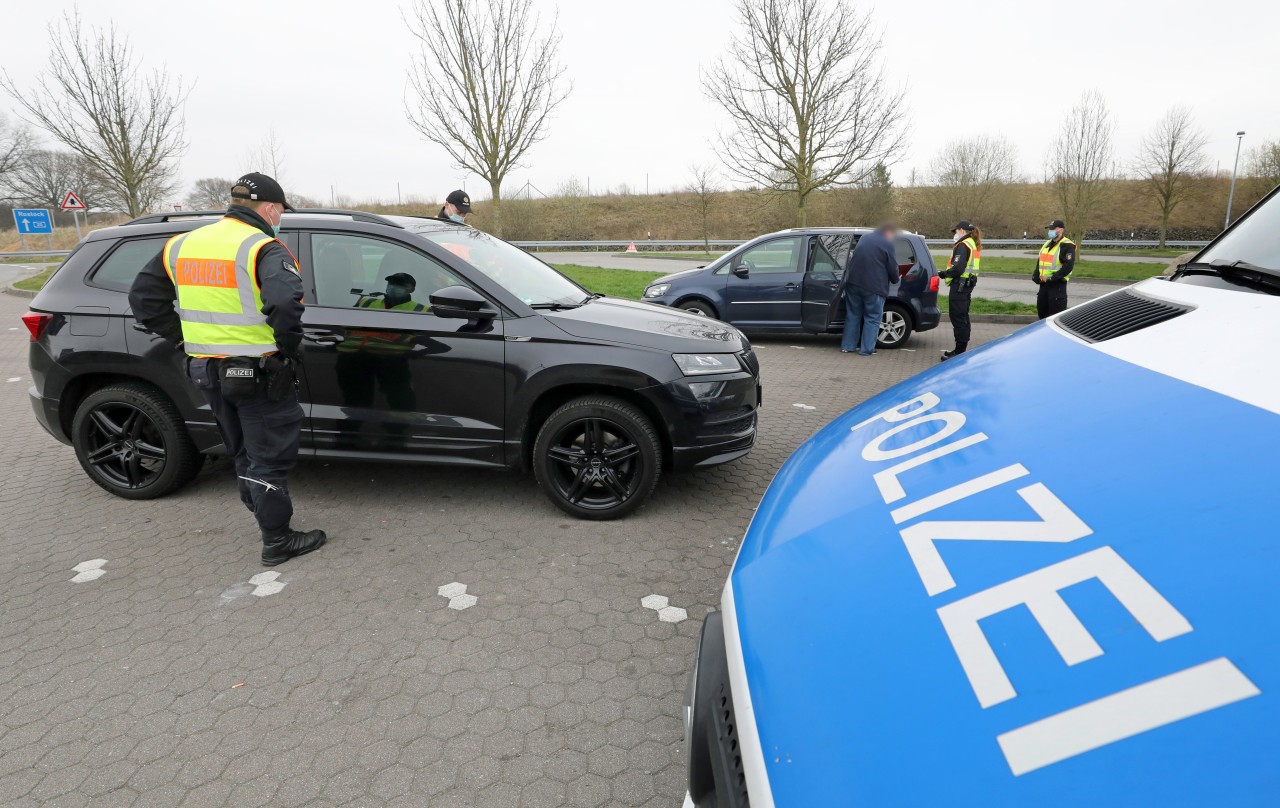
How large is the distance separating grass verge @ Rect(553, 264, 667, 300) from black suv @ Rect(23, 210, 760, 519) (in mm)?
9881

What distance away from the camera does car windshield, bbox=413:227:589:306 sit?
434cm

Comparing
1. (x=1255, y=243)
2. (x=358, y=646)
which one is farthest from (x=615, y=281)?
(x=1255, y=243)

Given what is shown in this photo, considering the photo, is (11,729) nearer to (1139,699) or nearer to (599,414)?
(599,414)

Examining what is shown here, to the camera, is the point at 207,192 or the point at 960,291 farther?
the point at 207,192

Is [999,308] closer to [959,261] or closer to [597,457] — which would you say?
[959,261]

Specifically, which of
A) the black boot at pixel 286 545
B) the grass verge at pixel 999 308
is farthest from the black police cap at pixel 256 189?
the grass verge at pixel 999 308

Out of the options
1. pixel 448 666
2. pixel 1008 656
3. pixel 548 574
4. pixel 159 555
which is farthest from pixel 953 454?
pixel 159 555

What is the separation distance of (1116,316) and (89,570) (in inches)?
177

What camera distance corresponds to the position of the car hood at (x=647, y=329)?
4.02m

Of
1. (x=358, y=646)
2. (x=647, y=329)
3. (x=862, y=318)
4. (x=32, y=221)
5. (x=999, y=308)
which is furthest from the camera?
(x=32, y=221)

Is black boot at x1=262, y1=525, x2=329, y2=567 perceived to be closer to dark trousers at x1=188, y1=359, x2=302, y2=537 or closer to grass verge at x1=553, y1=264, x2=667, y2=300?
dark trousers at x1=188, y1=359, x2=302, y2=537

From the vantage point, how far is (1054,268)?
9336 mm

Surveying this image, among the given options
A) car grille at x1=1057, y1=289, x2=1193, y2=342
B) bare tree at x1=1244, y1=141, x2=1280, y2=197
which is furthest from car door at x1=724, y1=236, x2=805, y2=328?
bare tree at x1=1244, y1=141, x2=1280, y2=197

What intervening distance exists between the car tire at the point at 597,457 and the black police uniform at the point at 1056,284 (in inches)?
295
